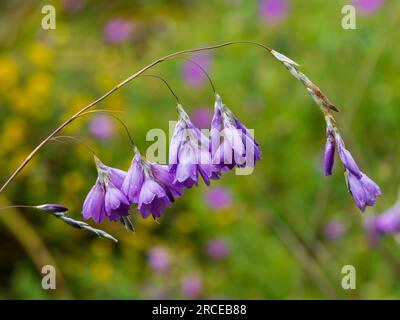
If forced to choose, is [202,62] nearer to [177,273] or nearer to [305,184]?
[305,184]

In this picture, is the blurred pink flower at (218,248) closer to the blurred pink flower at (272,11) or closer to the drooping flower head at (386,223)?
the drooping flower head at (386,223)

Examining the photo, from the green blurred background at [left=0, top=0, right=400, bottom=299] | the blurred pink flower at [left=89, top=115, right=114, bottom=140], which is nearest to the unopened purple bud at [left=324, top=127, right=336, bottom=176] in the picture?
the green blurred background at [left=0, top=0, right=400, bottom=299]

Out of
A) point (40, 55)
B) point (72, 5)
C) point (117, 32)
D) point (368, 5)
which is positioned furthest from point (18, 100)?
point (368, 5)

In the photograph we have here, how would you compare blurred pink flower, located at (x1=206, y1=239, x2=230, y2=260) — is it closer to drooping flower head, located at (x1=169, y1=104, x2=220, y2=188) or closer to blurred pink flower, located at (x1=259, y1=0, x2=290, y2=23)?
blurred pink flower, located at (x1=259, y1=0, x2=290, y2=23)

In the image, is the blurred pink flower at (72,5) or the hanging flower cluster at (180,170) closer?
the hanging flower cluster at (180,170)

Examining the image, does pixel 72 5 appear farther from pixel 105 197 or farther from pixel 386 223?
pixel 105 197

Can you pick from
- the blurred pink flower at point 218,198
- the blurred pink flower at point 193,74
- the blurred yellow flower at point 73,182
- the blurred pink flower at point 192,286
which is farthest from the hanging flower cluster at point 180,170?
the blurred pink flower at point 193,74
